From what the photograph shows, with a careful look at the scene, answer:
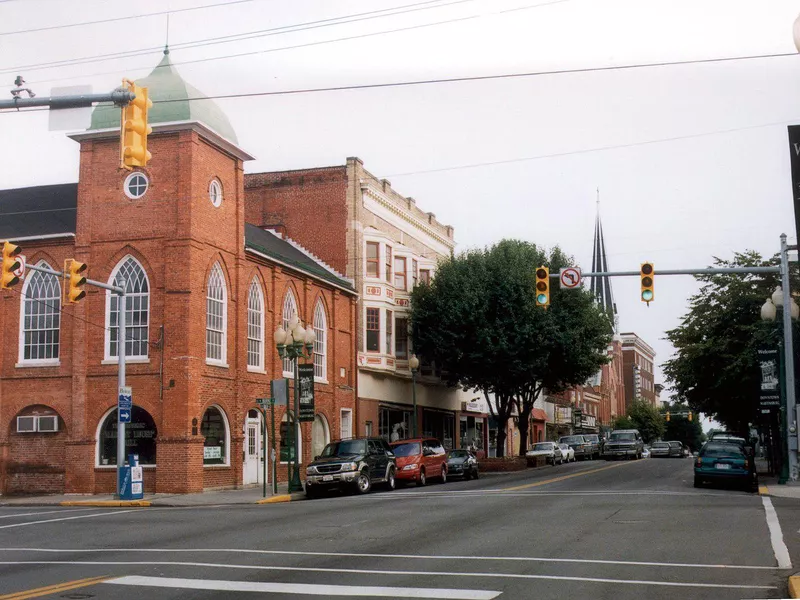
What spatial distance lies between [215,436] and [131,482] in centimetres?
576

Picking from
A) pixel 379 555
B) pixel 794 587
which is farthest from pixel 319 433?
pixel 794 587

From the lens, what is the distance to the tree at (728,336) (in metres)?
35.8

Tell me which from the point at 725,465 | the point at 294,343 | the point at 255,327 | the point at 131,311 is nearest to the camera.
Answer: the point at 725,465

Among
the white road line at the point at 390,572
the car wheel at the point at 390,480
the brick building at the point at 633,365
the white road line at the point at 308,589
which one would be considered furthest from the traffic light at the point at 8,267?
the brick building at the point at 633,365

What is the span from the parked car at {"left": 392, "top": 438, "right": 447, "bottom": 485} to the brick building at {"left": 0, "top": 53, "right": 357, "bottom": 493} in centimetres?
468

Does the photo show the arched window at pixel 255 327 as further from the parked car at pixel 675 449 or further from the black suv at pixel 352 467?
the parked car at pixel 675 449

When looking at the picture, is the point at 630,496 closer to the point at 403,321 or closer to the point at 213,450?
the point at 213,450

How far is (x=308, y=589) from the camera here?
10492mm

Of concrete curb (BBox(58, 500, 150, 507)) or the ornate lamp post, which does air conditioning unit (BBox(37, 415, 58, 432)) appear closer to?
concrete curb (BBox(58, 500, 150, 507))

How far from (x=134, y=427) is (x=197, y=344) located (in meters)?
3.50

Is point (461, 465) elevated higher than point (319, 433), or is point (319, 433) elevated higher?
point (319, 433)

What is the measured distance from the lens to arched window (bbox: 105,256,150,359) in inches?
1257

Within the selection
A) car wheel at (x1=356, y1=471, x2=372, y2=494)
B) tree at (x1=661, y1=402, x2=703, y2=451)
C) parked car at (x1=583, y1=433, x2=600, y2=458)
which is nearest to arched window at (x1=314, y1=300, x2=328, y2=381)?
car wheel at (x1=356, y1=471, x2=372, y2=494)

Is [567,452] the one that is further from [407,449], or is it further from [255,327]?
[255,327]
